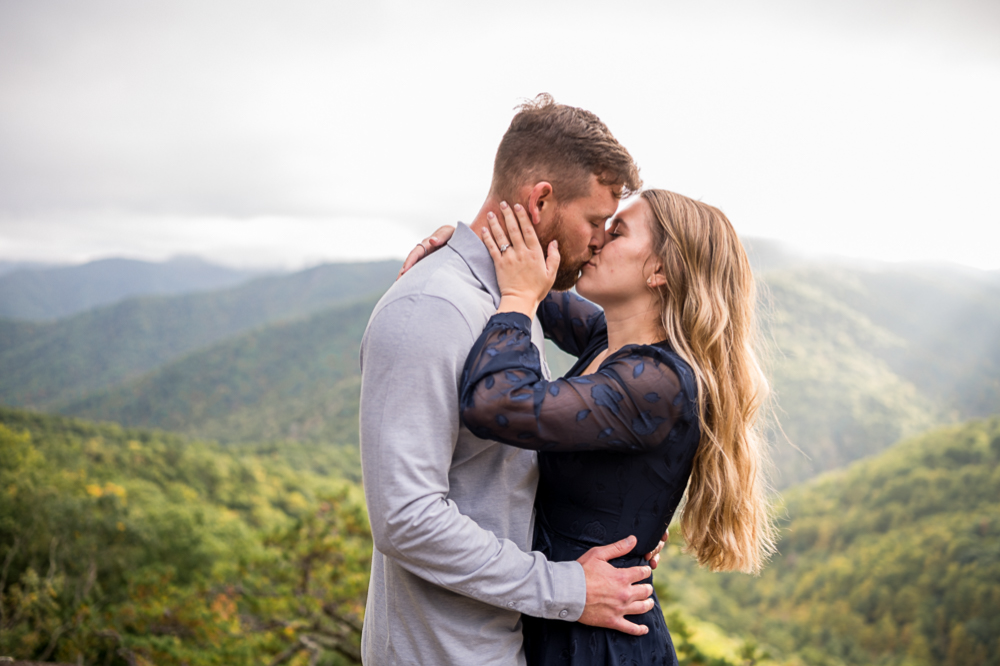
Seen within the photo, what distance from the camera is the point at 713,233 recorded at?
1806 mm

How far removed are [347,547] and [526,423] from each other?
688 cm

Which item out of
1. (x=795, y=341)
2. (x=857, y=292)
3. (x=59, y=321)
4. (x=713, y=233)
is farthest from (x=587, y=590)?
(x=59, y=321)

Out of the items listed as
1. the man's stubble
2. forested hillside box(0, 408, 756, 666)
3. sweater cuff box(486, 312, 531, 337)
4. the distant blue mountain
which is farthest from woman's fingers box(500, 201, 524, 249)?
the distant blue mountain

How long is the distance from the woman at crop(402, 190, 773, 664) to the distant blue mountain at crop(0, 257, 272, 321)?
115 meters

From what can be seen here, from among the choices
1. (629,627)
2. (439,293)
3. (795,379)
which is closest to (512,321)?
(439,293)

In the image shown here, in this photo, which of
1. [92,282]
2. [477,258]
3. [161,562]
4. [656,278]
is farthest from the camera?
[92,282]

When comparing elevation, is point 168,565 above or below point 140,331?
above

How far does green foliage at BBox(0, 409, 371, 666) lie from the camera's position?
682cm

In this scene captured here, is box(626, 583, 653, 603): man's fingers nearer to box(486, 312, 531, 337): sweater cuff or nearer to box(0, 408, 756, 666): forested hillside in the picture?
box(486, 312, 531, 337): sweater cuff

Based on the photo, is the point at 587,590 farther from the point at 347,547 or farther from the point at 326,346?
the point at 326,346

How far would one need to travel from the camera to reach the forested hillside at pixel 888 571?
3027 cm

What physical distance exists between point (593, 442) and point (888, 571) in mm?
43270

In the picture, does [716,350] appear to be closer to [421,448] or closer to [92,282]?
[421,448]

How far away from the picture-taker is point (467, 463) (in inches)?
60.9
